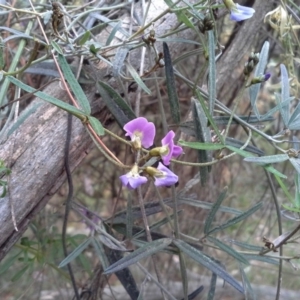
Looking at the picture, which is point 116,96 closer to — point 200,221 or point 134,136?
point 134,136

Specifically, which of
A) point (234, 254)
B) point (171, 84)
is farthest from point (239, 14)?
point (234, 254)

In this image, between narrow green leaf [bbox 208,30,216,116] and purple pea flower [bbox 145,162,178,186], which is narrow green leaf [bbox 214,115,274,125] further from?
purple pea flower [bbox 145,162,178,186]

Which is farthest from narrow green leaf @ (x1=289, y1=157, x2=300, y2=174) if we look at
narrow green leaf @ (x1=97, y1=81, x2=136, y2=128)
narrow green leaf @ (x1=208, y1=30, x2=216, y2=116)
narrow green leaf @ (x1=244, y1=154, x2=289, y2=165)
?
narrow green leaf @ (x1=97, y1=81, x2=136, y2=128)

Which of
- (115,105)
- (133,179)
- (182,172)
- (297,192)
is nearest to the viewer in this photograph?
(133,179)

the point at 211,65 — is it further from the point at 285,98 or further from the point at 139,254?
the point at 139,254

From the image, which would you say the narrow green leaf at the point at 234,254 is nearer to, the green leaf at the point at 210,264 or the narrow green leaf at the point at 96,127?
the green leaf at the point at 210,264

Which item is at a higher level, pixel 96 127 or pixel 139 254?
pixel 96 127
